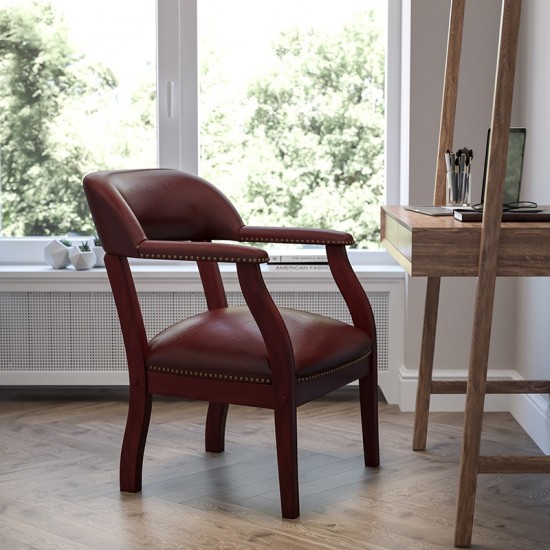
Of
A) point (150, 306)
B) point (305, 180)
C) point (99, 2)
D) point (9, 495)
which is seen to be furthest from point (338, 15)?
point (9, 495)

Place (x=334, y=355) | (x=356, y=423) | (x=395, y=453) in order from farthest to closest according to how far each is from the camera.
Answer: (x=356, y=423), (x=395, y=453), (x=334, y=355)

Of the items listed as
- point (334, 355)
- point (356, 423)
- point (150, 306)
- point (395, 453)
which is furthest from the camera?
point (150, 306)

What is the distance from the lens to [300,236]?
2939 mm

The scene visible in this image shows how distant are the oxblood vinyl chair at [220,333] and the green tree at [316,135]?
0.92m

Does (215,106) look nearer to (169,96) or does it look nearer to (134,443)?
(169,96)

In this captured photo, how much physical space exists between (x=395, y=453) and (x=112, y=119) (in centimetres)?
180

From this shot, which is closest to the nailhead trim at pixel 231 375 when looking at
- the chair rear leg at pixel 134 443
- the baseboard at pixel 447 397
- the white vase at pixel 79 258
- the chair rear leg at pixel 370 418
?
the chair rear leg at pixel 134 443

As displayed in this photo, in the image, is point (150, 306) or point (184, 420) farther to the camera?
point (150, 306)

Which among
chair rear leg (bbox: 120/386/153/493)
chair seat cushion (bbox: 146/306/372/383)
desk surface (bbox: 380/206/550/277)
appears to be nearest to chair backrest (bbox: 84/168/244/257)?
chair seat cushion (bbox: 146/306/372/383)

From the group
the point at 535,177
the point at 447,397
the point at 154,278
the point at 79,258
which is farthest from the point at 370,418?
the point at 79,258

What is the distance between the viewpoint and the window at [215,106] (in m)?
3.91

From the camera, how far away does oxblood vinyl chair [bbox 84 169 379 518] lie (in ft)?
8.23

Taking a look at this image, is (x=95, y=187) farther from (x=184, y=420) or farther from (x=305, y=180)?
(x=305, y=180)

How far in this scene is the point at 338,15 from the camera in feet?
12.8
